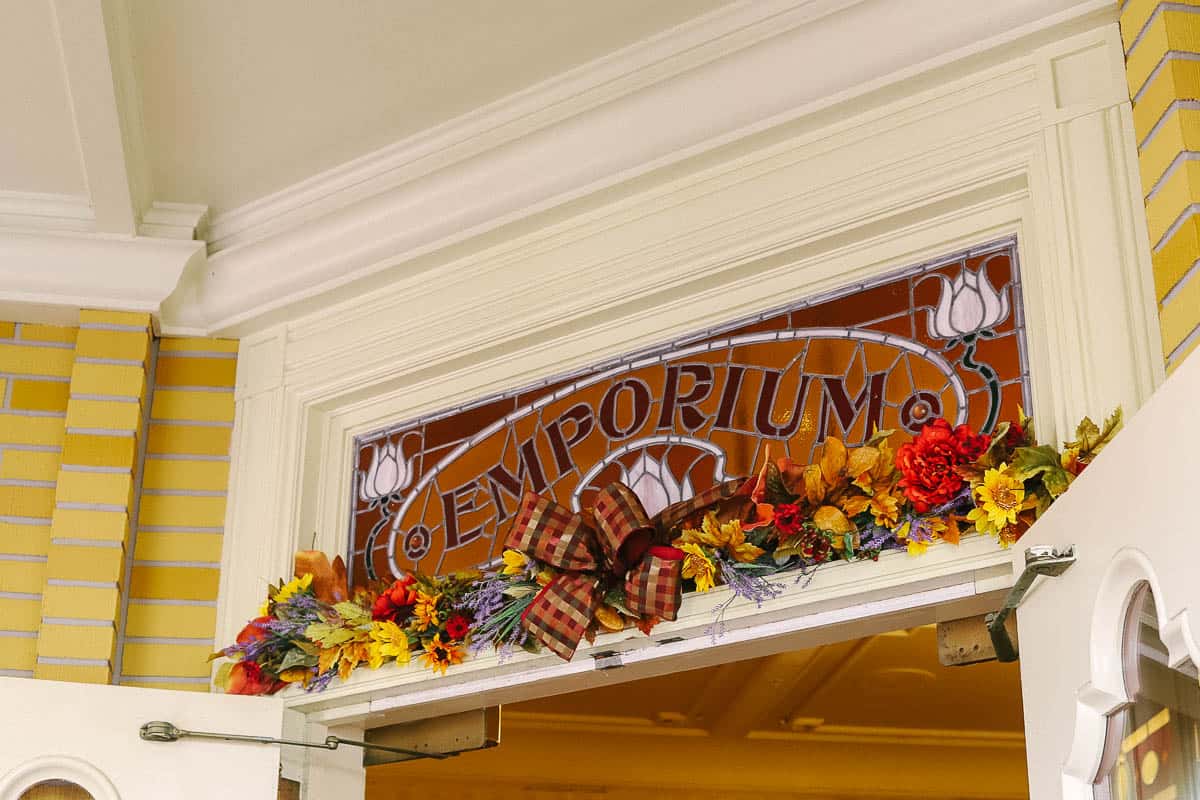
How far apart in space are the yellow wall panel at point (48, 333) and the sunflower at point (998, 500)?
6.87 feet

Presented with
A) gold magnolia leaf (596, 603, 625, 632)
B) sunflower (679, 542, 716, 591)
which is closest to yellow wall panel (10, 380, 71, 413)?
gold magnolia leaf (596, 603, 625, 632)

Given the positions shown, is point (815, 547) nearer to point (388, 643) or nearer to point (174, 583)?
point (388, 643)

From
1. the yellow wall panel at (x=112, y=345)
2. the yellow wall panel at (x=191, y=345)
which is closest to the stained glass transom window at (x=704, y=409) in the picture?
the yellow wall panel at (x=191, y=345)

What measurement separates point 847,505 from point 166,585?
4.99ft

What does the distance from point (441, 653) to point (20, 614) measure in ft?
3.25

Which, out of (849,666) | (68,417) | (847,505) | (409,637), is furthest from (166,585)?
(849,666)

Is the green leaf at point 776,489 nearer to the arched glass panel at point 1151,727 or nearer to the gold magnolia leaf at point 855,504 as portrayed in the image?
the gold magnolia leaf at point 855,504

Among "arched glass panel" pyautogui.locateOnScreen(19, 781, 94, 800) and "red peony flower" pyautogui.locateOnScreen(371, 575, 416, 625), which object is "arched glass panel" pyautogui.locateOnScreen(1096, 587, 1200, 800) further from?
"arched glass panel" pyautogui.locateOnScreen(19, 781, 94, 800)

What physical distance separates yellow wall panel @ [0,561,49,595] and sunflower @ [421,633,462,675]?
0.94 m

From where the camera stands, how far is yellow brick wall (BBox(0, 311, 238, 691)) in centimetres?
284

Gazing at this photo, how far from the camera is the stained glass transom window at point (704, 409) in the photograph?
2213 millimetres

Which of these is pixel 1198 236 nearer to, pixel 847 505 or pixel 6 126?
pixel 847 505

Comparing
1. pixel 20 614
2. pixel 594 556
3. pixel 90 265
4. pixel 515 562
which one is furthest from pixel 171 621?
pixel 594 556

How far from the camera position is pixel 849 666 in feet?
19.4
